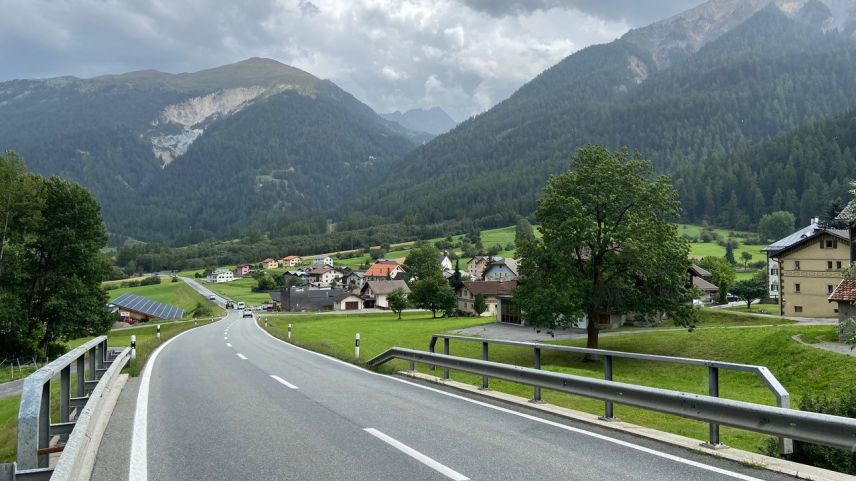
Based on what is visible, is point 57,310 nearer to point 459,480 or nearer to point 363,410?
point 363,410

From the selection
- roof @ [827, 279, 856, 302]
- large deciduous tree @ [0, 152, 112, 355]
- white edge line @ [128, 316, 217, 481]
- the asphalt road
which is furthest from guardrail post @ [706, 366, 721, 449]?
large deciduous tree @ [0, 152, 112, 355]

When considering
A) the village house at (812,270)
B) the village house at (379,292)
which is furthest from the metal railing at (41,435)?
the village house at (379,292)

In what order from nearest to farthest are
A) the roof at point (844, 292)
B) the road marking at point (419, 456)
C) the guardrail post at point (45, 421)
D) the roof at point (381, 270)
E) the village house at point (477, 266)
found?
the guardrail post at point (45, 421), the road marking at point (419, 456), the roof at point (844, 292), the village house at point (477, 266), the roof at point (381, 270)

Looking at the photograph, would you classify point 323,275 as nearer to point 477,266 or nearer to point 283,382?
point 477,266

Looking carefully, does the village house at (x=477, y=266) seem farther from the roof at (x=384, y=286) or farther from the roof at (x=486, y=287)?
the roof at (x=486, y=287)

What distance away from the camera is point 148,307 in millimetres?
96562

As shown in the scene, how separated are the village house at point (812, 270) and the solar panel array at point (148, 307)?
85.8 meters

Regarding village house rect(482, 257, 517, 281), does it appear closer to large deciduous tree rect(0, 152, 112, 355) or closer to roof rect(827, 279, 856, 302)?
large deciduous tree rect(0, 152, 112, 355)

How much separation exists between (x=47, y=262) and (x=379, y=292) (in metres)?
80.5

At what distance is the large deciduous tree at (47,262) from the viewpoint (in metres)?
41.6

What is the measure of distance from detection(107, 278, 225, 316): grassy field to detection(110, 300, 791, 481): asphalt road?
3924 inches

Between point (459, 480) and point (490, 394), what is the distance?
19.8 feet

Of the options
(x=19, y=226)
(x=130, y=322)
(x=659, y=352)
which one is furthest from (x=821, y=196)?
(x=19, y=226)

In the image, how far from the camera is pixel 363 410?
10.2m
